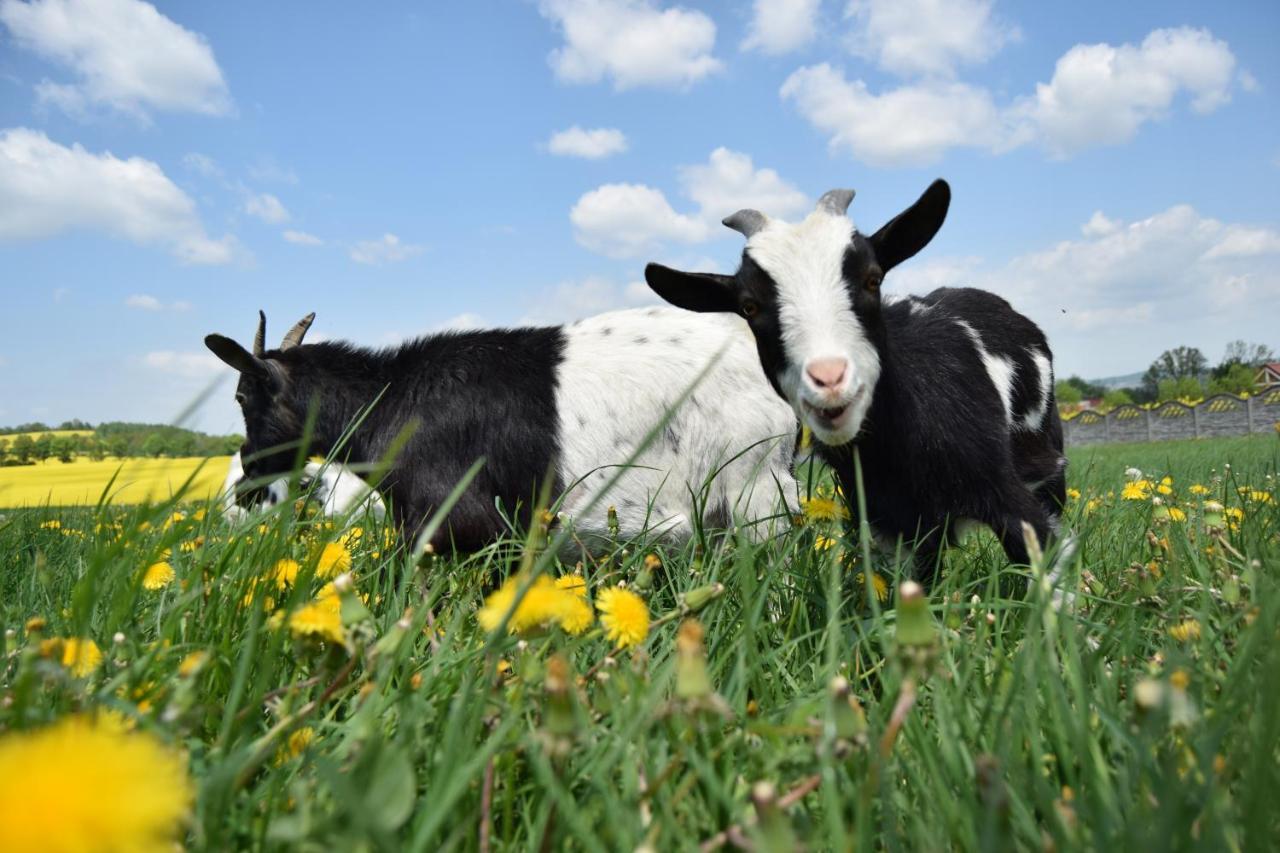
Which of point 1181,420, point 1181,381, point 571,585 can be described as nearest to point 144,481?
point 571,585

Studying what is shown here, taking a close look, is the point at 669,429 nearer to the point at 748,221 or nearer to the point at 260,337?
the point at 748,221

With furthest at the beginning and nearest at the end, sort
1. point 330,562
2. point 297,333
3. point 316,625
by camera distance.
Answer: point 297,333, point 330,562, point 316,625

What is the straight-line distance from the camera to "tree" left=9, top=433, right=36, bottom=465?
20.0 m

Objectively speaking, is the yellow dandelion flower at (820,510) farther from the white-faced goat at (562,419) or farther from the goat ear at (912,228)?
the white-faced goat at (562,419)

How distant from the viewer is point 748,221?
2.90 meters

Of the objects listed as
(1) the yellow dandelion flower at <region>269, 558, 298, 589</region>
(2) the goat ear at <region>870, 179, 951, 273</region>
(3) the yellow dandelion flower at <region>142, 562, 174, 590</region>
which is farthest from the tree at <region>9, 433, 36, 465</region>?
(2) the goat ear at <region>870, 179, 951, 273</region>

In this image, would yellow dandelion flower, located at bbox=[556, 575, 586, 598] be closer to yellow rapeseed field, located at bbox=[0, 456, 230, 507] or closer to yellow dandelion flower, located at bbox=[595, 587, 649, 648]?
yellow dandelion flower, located at bbox=[595, 587, 649, 648]

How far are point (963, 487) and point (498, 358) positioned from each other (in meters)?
2.45

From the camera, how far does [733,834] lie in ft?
2.42

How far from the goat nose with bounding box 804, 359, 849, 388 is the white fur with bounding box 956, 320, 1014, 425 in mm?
1389

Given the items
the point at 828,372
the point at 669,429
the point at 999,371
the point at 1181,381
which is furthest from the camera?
the point at 1181,381

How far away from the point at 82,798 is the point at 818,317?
209 cm

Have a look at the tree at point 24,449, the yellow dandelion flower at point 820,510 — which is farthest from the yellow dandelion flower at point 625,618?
the tree at point 24,449

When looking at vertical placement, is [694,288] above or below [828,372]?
above
